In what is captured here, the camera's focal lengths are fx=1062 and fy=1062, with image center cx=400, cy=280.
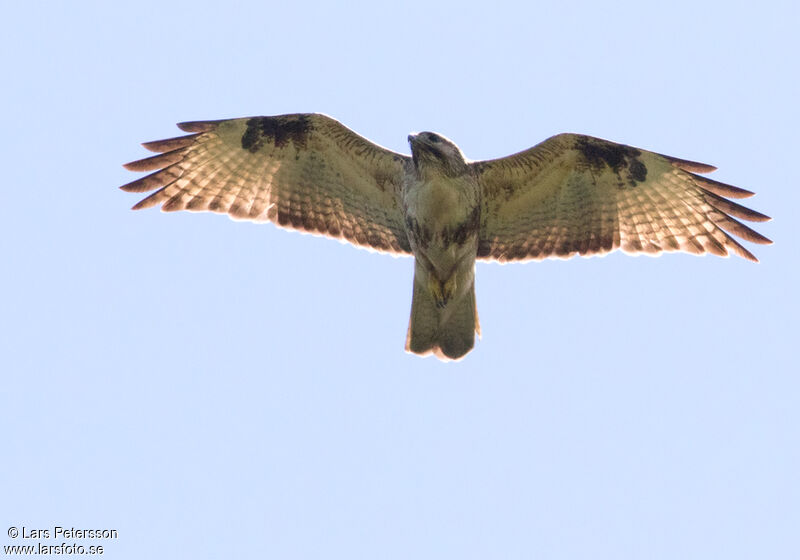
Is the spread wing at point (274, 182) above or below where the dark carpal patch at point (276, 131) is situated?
below

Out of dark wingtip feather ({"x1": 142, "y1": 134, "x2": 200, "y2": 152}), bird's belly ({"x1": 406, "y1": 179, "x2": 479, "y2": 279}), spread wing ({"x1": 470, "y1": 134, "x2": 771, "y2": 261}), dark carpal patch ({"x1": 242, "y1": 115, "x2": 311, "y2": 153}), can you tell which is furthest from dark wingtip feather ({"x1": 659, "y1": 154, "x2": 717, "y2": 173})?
dark wingtip feather ({"x1": 142, "y1": 134, "x2": 200, "y2": 152})

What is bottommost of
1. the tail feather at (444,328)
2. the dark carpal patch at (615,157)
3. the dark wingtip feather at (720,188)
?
the tail feather at (444,328)

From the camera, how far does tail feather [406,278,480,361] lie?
9562 millimetres

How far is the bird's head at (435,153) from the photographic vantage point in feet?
28.6

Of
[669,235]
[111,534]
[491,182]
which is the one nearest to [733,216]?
[669,235]

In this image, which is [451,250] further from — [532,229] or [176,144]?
[176,144]

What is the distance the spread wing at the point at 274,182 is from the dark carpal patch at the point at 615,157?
1.73 meters

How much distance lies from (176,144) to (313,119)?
1.39 metres

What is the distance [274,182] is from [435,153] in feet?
6.35

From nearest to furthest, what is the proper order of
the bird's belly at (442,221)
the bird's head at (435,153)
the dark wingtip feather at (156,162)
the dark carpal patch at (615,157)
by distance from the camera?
the bird's head at (435,153)
the bird's belly at (442,221)
the dark carpal patch at (615,157)
the dark wingtip feather at (156,162)

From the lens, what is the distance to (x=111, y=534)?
9930mm

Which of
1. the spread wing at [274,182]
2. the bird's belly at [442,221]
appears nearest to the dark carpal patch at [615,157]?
the bird's belly at [442,221]

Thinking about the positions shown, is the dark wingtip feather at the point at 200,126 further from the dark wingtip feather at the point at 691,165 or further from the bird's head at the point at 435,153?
the dark wingtip feather at the point at 691,165

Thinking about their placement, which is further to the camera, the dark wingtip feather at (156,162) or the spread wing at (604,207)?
the dark wingtip feather at (156,162)
